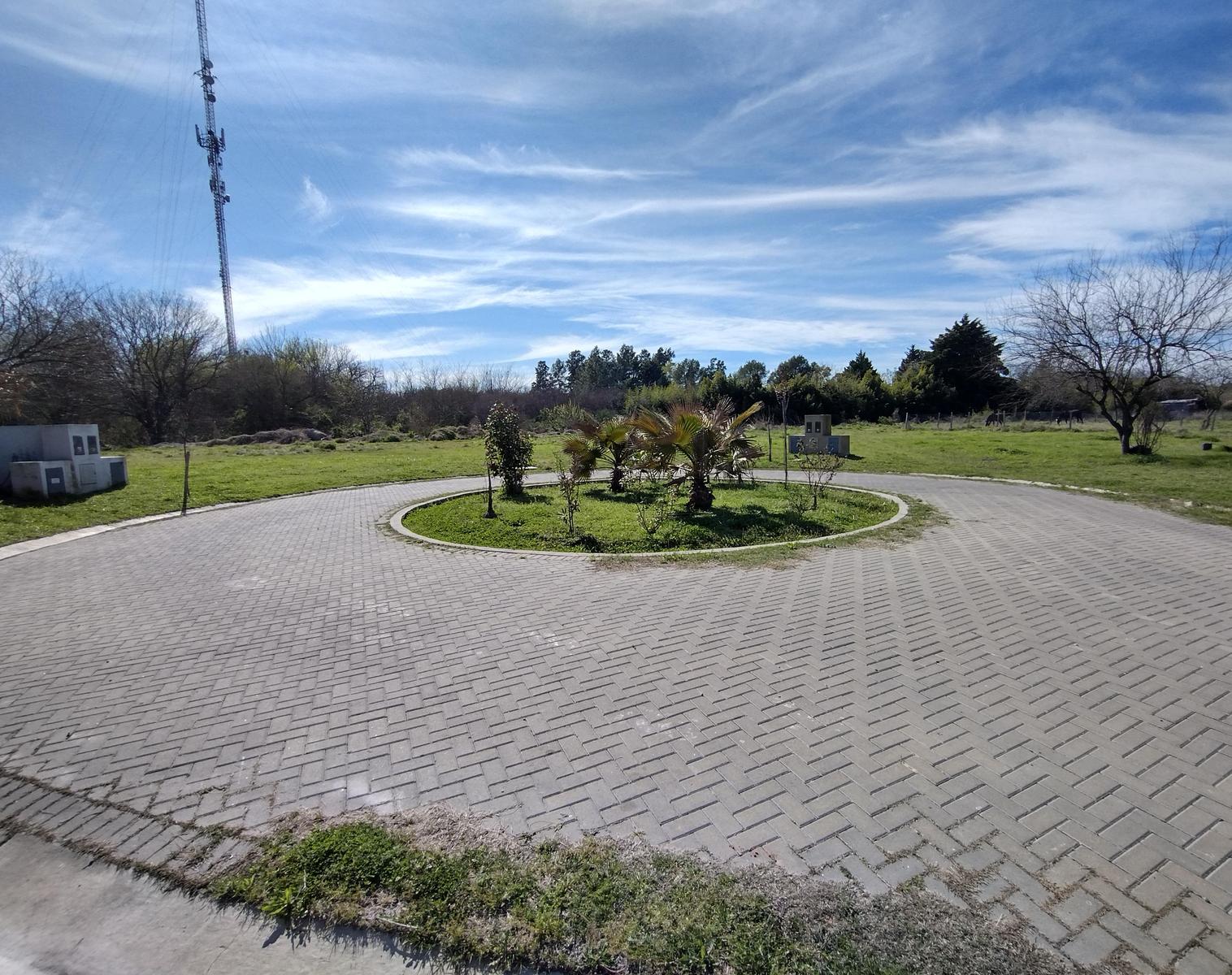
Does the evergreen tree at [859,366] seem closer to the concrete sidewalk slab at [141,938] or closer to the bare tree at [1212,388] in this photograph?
the bare tree at [1212,388]

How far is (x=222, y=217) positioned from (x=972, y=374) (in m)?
53.9

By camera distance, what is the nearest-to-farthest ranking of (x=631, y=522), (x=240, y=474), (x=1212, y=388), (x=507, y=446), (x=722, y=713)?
1. (x=722, y=713)
2. (x=631, y=522)
3. (x=507, y=446)
4. (x=240, y=474)
5. (x=1212, y=388)

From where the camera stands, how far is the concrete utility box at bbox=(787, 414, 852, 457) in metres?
20.7

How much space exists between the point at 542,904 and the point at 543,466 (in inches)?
661

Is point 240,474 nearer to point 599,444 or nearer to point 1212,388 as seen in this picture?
point 599,444

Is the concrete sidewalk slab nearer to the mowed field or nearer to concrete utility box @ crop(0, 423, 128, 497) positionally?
the mowed field

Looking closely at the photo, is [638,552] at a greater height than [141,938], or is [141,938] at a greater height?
[638,552]

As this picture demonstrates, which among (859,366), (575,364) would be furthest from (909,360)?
(575,364)

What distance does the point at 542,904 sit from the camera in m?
2.25

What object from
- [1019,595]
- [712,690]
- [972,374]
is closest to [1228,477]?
[1019,595]

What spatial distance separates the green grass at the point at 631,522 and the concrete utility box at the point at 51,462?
7.41 m

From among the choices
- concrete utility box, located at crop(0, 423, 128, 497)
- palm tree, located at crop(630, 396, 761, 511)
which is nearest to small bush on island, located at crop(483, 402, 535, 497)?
palm tree, located at crop(630, 396, 761, 511)

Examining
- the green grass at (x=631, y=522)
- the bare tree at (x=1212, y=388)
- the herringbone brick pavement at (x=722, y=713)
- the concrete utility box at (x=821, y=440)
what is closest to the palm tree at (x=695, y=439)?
the green grass at (x=631, y=522)

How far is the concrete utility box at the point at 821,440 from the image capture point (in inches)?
813
